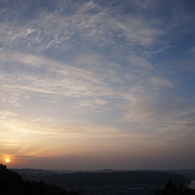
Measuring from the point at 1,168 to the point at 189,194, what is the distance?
2565 inches

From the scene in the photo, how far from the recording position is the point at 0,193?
62125mm

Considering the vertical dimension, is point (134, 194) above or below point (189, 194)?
below

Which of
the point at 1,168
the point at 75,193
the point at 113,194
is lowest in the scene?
the point at 113,194

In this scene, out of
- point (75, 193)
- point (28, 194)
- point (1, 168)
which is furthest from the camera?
point (1, 168)

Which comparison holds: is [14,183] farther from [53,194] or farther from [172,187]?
[172,187]

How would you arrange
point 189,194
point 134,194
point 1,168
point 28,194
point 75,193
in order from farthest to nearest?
point 134,194, point 1,168, point 75,193, point 28,194, point 189,194

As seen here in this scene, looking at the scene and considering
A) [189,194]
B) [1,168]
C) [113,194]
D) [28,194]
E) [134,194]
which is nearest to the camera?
[189,194]

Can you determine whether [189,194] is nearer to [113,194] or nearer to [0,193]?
[0,193]

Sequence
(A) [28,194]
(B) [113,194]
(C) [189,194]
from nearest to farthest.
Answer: (C) [189,194] < (A) [28,194] < (B) [113,194]

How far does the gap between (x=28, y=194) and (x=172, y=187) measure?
129 feet

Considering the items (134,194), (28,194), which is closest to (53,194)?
(28,194)

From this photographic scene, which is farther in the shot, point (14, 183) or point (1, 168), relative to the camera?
point (1, 168)

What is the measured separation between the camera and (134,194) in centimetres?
14625

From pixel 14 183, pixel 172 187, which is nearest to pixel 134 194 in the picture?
pixel 172 187
